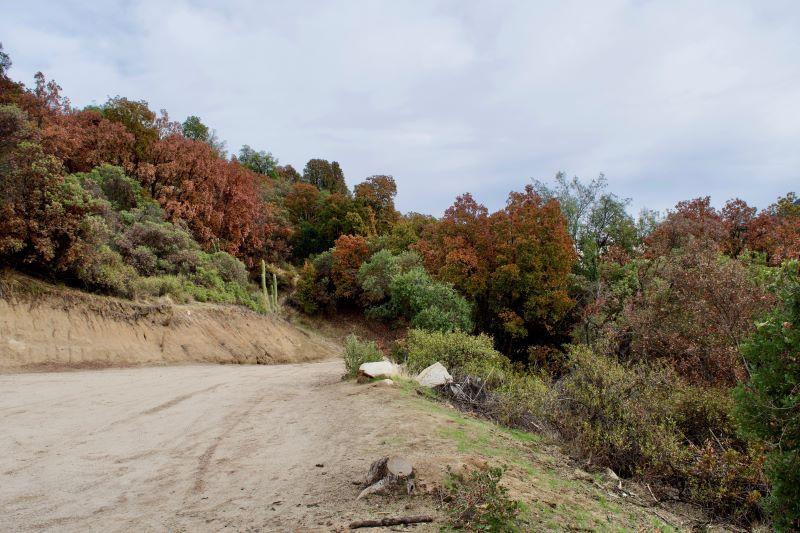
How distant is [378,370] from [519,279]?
933cm

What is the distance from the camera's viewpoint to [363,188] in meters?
44.2

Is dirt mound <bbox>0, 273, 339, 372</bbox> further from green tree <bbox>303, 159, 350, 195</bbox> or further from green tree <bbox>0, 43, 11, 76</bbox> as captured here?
green tree <bbox>303, 159, 350, 195</bbox>

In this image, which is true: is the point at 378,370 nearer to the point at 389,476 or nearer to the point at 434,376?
the point at 434,376

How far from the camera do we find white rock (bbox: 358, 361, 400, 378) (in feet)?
37.9

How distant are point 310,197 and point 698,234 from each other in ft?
110

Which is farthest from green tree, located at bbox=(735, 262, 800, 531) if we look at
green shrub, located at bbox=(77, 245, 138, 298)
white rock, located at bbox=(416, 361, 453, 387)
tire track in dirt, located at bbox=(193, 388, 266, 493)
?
green shrub, located at bbox=(77, 245, 138, 298)

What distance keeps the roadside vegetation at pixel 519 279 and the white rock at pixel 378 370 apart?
1035 mm

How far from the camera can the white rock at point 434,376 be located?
10.9 metres

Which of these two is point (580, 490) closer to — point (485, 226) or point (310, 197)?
point (485, 226)

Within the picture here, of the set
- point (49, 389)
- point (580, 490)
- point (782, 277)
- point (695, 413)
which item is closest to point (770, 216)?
point (695, 413)

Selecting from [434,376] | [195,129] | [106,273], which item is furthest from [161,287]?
[195,129]

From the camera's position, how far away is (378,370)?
458 inches

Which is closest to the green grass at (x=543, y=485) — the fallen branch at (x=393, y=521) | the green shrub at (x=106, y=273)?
the fallen branch at (x=393, y=521)

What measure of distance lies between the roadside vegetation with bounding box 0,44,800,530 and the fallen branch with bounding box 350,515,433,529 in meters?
0.59
